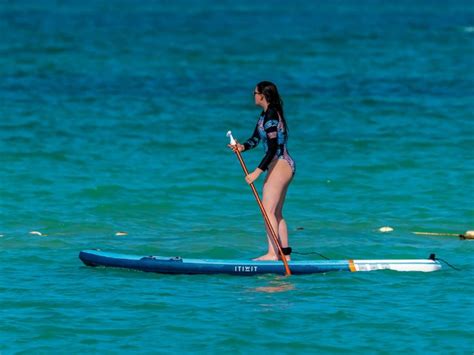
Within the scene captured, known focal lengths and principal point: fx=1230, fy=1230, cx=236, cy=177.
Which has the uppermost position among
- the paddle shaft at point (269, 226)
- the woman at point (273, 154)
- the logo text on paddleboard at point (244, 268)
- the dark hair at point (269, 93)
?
the dark hair at point (269, 93)

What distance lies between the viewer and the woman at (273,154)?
1362 centimetres

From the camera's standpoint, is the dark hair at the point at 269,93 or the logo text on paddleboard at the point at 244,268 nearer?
the logo text on paddleboard at the point at 244,268

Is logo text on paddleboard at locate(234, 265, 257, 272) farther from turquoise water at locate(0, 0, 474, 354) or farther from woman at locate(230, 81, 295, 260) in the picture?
woman at locate(230, 81, 295, 260)

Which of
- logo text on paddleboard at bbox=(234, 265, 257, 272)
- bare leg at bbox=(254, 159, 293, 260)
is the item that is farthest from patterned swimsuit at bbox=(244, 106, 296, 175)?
logo text on paddleboard at bbox=(234, 265, 257, 272)

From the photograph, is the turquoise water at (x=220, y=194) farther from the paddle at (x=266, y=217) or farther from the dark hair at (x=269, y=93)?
the dark hair at (x=269, y=93)

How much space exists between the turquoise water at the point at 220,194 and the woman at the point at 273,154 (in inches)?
33.7

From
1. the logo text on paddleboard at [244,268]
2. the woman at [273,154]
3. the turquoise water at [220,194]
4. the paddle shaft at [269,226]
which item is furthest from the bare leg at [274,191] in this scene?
the turquoise water at [220,194]

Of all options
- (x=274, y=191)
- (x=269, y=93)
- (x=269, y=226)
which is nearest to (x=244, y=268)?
(x=269, y=226)

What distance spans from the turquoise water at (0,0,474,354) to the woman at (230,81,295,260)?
2.80ft

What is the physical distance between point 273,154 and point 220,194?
6.04m

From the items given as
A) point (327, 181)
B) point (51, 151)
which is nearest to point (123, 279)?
point (327, 181)

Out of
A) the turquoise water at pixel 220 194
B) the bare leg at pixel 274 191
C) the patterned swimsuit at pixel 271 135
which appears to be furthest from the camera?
the bare leg at pixel 274 191

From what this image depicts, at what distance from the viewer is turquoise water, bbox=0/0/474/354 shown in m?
11.4

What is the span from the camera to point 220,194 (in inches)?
775
